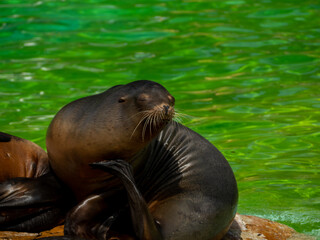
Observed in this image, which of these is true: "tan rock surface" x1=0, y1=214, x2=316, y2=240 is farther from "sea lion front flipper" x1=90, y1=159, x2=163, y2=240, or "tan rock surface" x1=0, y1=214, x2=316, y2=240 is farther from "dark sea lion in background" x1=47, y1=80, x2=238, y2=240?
"sea lion front flipper" x1=90, y1=159, x2=163, y2=240

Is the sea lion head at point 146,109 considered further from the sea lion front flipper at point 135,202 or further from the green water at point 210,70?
the green water at point 210,70

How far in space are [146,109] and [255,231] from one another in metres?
1.33

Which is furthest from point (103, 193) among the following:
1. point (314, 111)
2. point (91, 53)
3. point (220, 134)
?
point (91, 53)

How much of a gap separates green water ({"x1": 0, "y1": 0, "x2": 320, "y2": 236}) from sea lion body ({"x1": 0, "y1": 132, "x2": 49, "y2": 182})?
72.3 inches

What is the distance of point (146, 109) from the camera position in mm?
4102

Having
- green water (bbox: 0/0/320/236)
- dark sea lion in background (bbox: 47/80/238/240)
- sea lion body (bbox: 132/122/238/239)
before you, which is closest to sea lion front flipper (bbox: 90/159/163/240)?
dark sea lion in background (bbox: 47/80/238/240)

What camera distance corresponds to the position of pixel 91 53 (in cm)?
1123

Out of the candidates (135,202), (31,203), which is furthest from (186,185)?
(31,203)

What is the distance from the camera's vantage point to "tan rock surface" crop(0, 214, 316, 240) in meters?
4.52

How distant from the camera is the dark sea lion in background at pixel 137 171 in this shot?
13.4 feet

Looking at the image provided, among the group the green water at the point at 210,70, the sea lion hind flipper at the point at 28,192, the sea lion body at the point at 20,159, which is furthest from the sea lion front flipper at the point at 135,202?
the green water at the point at 210,70

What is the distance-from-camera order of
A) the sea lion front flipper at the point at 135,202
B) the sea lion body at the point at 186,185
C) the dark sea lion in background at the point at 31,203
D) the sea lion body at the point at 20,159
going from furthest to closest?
the sea lion body at the point at 20,159 < the dark sea lion in background at the point at 31,203 < the sea lion body at the point at 186,185 < the sea lion front flipper at the point at 135,202

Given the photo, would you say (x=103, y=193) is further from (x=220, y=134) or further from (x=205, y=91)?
(x=205, y=91)

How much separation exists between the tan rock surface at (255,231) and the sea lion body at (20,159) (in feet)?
2.03
